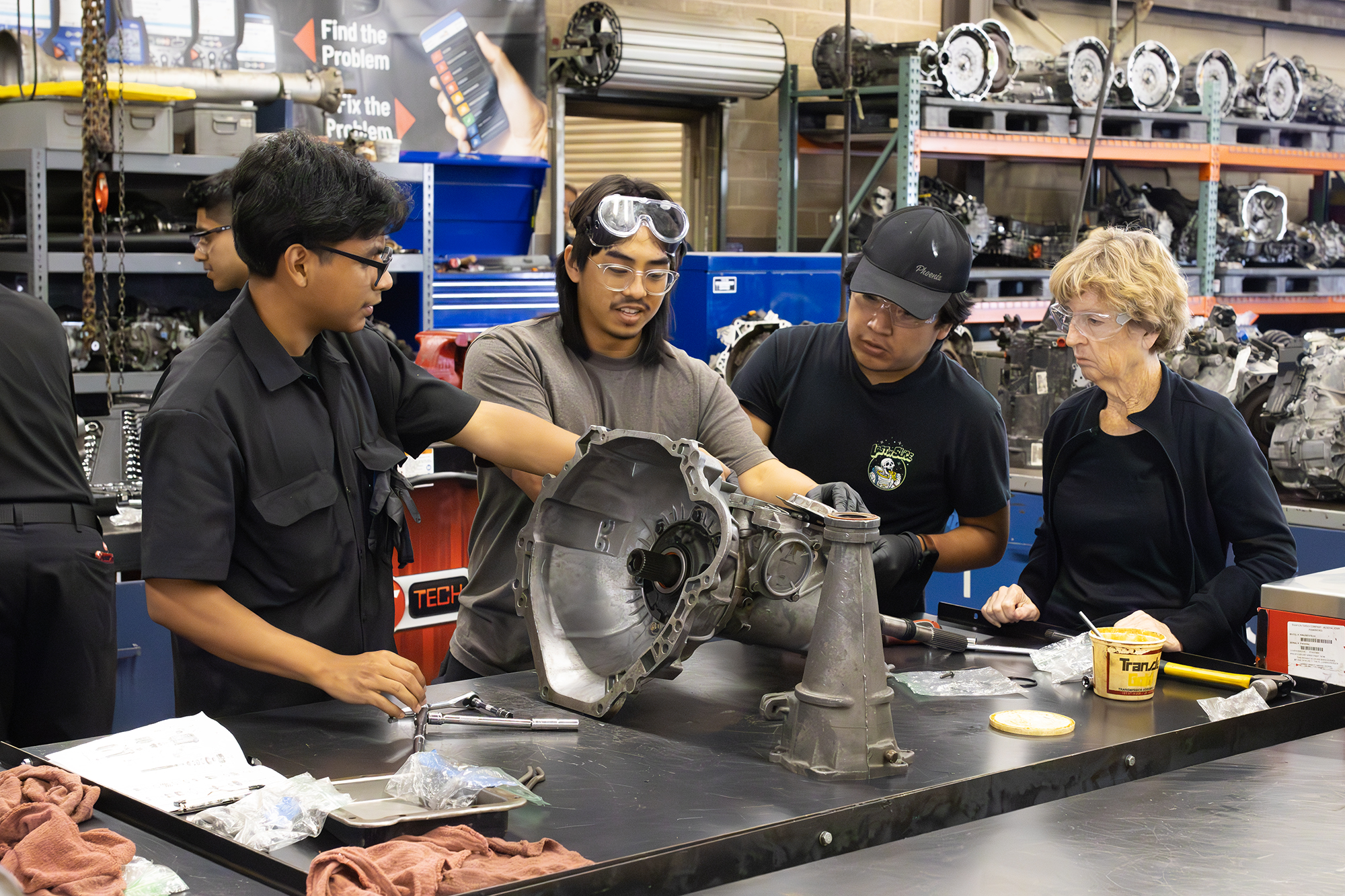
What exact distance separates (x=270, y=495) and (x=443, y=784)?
1.75 ft

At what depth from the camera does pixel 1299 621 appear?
1927 millimetres

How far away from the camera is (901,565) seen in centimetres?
205

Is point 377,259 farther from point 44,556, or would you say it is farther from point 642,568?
point 44,556

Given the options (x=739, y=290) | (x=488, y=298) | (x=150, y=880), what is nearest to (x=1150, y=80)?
(x=739, y=290)

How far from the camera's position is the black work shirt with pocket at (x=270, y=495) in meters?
1.61

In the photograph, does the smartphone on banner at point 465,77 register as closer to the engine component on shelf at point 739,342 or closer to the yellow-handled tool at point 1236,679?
the engine component on shelf at point 739,342

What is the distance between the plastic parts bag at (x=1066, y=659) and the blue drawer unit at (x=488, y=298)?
3.19 metres

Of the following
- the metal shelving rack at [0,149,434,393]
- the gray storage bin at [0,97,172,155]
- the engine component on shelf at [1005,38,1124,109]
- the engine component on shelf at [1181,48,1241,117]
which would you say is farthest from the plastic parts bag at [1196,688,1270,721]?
the engine component on shelf at [1181,48,1241,117]

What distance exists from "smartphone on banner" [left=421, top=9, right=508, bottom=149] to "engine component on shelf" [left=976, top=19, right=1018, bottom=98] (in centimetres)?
227

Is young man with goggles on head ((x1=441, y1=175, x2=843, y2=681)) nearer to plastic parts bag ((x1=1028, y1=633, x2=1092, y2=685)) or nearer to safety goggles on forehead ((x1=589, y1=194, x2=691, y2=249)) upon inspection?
safety goggles on forehead ((x1=589, y1=194, x2=691, y2=249))

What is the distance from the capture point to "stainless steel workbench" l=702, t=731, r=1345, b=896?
127 cm

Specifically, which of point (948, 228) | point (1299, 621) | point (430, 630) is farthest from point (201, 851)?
point (430, 630)

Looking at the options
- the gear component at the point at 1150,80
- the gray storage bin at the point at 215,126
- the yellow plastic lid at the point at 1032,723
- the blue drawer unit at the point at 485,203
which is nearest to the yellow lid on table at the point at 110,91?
the gray storage bin at the point at 215,126

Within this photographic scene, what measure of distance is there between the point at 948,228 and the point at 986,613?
73 cm
